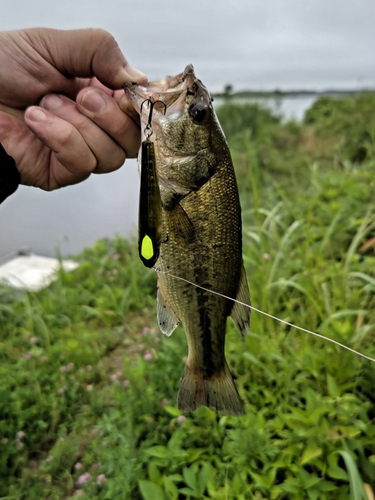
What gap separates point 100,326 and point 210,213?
274cm

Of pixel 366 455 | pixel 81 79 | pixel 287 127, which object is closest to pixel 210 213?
pixel 81 79

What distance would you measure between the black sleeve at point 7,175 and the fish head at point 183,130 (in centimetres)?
76

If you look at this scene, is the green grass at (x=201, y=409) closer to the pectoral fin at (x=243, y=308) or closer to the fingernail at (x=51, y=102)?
the pectoral fin at (x=243, y=308)

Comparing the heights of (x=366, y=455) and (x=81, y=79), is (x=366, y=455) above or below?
below

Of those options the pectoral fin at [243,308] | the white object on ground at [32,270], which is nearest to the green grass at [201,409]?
the white object on ground at [32,270]

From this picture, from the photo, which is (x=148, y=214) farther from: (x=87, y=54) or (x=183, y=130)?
(x=87, y=54)

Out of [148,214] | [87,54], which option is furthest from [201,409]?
[87,54]

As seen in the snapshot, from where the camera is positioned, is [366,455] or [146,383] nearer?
[366,455]

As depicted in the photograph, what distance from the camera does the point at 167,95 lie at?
57.3 inches

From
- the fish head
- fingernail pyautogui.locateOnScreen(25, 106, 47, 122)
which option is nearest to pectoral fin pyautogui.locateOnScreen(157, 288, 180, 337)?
the fish head

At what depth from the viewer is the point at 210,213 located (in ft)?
4.57

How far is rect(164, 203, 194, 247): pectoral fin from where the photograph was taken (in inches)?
54.5

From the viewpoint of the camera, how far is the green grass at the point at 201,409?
1.83 meters

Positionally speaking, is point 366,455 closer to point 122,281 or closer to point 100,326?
point 100,326
